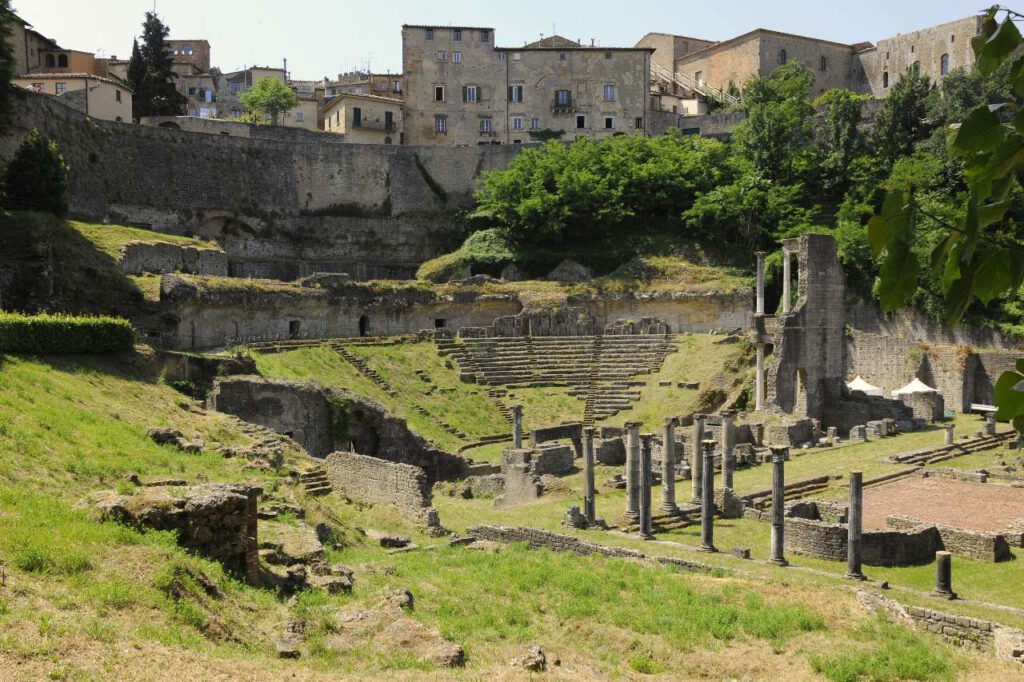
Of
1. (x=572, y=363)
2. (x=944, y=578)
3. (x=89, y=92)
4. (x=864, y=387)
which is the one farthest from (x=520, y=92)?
(x=944, y=578)

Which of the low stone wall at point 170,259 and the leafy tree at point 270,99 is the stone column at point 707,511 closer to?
the low stone wall at point 170,259

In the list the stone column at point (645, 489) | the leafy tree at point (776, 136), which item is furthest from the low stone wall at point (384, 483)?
the leafy tree at point (776, 136)

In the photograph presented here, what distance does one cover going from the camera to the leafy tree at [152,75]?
6122 centimetres

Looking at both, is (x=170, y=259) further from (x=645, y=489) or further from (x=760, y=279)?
(x=645, y=489)

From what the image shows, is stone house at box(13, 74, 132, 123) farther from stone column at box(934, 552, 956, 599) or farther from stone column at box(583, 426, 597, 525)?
stone column at box(934, 552, 956, 599)

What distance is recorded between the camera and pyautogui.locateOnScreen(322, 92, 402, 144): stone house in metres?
64.2

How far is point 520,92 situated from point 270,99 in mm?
18359

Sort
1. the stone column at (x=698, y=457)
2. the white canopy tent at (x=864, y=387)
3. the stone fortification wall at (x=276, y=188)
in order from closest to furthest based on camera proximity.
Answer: the stone column at (x=698, y=457), the white canopy tent at (x=864, y=387), the stone fortification wall at (x=276, y=188)

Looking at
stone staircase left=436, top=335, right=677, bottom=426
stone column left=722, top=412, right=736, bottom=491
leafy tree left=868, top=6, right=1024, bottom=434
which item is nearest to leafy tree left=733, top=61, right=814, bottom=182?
stone staircase left=436, top=335, right=677, bottom=426

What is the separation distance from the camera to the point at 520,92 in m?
62.3

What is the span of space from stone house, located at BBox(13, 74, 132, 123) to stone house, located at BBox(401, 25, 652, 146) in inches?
652

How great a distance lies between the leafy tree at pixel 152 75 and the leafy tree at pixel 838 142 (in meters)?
39.8

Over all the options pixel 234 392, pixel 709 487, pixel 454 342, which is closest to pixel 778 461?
pixel 709 487

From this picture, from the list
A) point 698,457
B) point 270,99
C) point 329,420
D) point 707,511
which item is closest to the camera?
point 707,511
